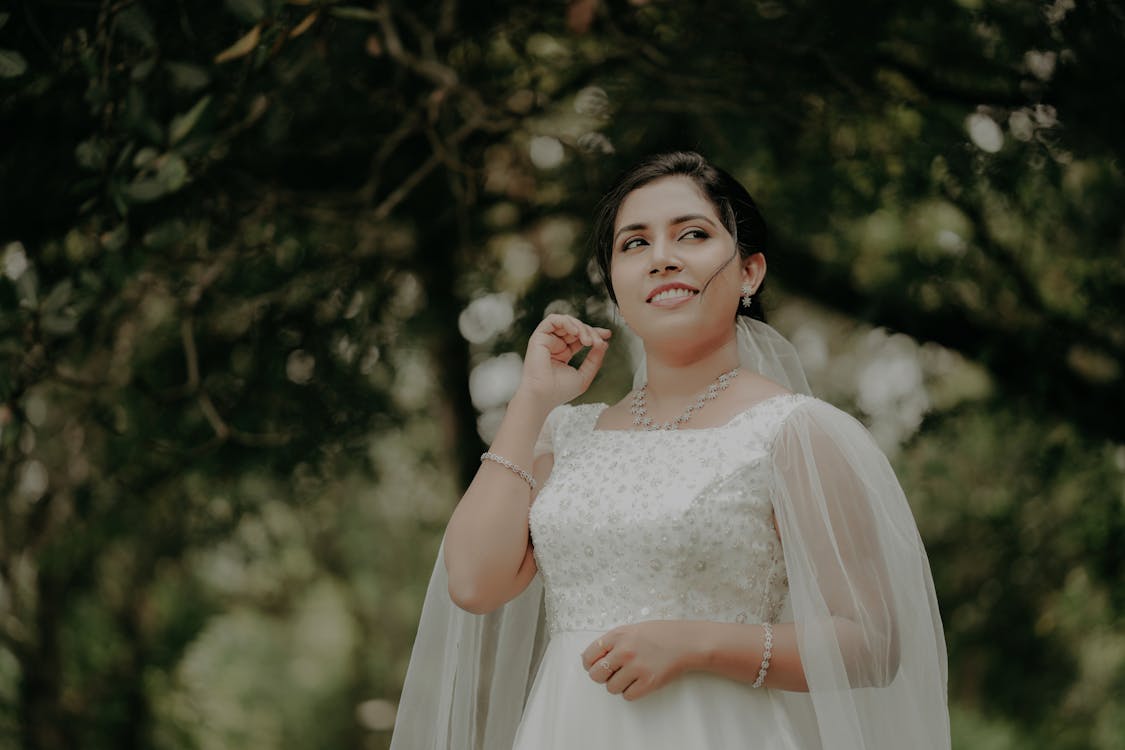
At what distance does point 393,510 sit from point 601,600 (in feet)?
16.7

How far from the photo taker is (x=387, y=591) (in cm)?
920

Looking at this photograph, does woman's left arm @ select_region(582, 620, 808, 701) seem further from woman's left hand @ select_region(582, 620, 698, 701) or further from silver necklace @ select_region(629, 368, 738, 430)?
silver necklace @ select_region(629, 368, 738, 430)

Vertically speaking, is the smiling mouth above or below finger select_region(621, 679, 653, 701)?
above

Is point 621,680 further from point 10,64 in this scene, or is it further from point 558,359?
point 10,64

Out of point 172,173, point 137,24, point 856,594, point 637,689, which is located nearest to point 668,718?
point 637,689

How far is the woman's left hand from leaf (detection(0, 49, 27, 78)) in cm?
206

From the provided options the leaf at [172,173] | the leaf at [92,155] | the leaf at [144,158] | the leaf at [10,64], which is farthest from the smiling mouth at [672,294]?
the leaf at [10,64]

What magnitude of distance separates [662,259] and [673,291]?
0.06m

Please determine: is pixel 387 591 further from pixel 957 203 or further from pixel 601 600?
pixel 601 600

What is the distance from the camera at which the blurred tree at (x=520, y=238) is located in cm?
375

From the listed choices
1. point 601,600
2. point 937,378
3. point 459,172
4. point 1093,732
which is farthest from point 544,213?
point 1093,732

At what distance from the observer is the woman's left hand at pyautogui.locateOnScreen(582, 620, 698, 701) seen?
197 centimetres

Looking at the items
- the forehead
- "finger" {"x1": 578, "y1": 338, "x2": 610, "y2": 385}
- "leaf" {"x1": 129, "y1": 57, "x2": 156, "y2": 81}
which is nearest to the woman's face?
the forehead

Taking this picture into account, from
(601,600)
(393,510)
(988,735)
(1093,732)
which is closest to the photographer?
(601,600)
